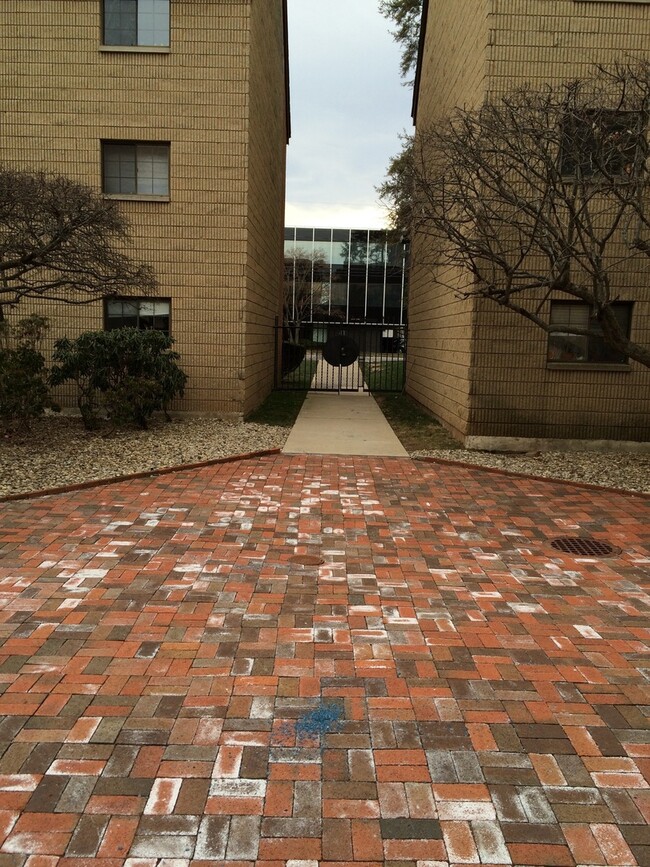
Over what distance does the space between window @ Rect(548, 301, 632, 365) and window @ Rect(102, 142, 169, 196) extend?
7.05 m

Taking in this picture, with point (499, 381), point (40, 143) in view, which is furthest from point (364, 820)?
point (40, 143)

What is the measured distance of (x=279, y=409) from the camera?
14.4 meters

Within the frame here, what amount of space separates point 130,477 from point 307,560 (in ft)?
10.9

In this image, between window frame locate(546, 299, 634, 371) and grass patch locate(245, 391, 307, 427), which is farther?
grass patch locate(245, 391, 307, 427)

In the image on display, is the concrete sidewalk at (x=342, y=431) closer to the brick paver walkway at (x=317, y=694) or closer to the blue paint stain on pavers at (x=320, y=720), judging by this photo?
the brick paver walkway at (x=317, y=694)

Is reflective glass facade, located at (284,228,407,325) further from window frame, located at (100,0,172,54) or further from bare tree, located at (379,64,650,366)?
bare tree, located at (379,64,650,366)

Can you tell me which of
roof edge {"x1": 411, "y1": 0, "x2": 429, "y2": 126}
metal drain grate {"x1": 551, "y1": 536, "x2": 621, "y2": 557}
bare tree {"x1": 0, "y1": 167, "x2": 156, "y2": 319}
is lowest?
metal drain grate {"x1": 551, "y1": 536, "x2": 621, "y2": 557}

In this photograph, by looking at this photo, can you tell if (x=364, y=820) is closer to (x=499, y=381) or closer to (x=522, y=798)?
(x=522, y=798)

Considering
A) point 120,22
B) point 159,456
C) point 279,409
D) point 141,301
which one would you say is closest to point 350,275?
point 279,409

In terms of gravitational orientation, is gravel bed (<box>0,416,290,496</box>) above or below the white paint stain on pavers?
above

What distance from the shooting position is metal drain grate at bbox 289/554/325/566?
5.17 metres

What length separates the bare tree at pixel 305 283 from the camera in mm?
39688

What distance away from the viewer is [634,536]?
6.09m

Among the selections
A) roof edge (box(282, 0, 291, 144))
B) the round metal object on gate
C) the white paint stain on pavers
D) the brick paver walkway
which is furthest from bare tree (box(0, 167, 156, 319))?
roof edge (box(282, 0, 291, 144))
